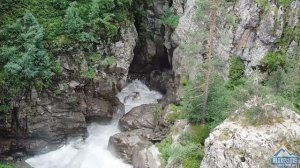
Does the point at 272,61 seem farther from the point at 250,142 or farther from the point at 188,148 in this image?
the point at 250,142

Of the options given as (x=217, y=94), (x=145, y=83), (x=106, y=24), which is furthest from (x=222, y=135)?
(x=145, y=83)

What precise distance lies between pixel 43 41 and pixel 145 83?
39.4ft

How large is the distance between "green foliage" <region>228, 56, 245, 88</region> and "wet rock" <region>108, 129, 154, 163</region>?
276 inches

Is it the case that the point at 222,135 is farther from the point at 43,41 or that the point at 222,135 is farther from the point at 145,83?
the point at 145,83

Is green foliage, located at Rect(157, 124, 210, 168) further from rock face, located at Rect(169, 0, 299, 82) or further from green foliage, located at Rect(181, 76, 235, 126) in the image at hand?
rock face, located at Rect(169, 0, 299, 82)

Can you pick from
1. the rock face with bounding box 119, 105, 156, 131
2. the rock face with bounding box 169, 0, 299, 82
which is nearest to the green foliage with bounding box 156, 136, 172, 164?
the rock face with bounding box 119, 105, 156, 131

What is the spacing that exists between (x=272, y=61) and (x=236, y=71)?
2.52 meters

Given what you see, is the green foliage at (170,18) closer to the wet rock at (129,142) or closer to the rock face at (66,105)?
the rock face at (66,105)

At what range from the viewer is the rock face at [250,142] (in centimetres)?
1552

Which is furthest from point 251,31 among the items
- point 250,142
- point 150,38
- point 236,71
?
point 250,142

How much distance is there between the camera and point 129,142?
27.2 meters

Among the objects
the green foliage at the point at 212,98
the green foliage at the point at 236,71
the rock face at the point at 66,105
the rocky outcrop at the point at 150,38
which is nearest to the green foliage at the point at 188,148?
the green foliage at the point at 212,98

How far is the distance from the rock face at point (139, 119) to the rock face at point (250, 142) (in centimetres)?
1220

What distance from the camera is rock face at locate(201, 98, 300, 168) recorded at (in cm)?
1552
